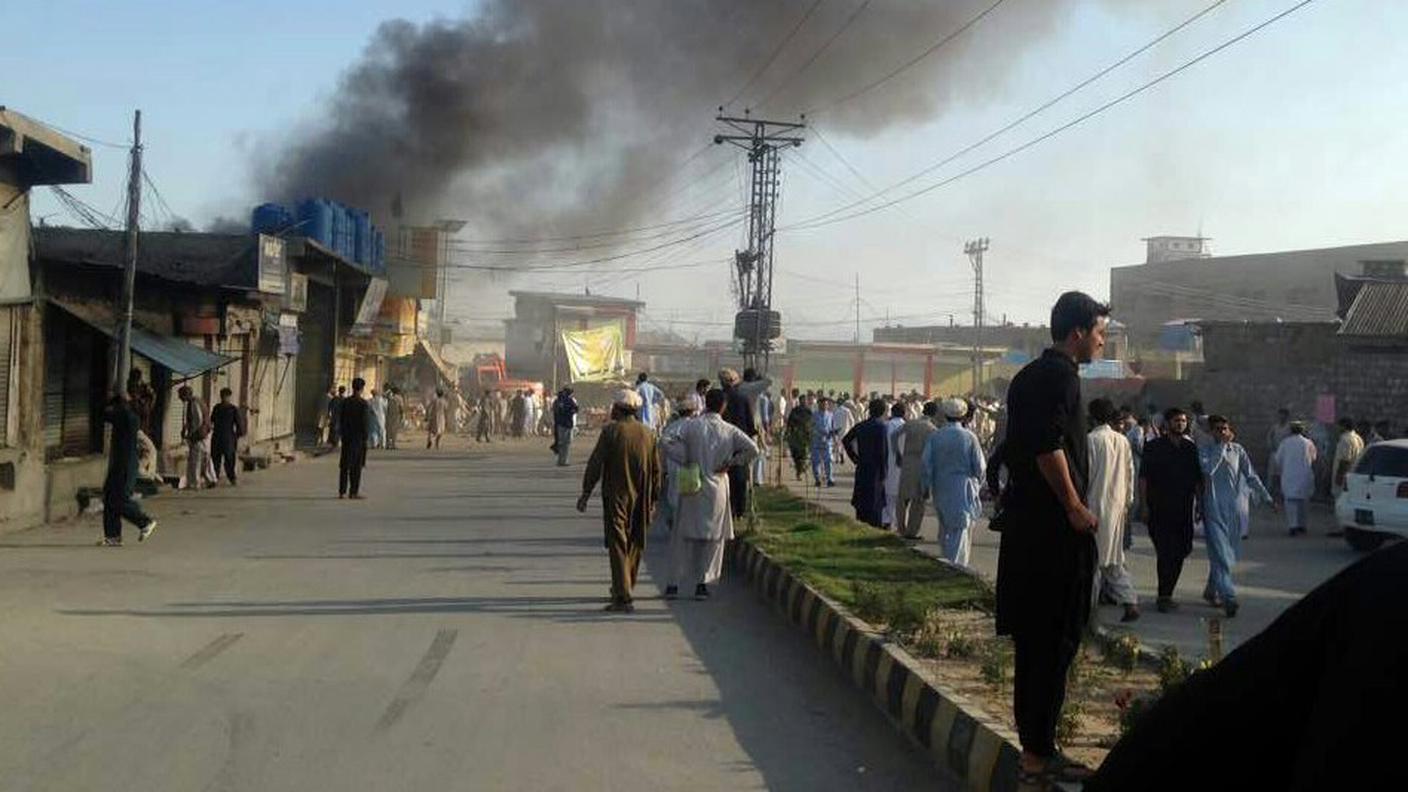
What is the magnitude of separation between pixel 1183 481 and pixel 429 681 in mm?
6105

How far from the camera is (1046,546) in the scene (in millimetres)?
4910

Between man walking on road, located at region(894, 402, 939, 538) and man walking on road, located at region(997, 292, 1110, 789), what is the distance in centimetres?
902

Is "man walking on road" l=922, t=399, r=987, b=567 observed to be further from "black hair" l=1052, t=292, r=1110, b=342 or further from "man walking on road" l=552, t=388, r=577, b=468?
"man walking on road" l=552, t=388, r=577, b=468

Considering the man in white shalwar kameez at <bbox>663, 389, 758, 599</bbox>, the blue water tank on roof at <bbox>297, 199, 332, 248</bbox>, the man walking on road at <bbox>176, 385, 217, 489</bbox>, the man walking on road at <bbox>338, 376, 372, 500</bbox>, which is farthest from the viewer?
the blue water tank on roof at <bbox>297, 199, 332, 248</bbox>

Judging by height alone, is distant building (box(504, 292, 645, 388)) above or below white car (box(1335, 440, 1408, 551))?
above

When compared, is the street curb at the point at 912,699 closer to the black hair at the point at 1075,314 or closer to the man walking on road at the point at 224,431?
the black hair at the point at 1075,314

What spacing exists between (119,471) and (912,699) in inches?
363

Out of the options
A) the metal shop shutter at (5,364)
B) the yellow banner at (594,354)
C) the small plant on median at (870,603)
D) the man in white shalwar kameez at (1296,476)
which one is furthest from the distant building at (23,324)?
the yellow banner at (594,354)

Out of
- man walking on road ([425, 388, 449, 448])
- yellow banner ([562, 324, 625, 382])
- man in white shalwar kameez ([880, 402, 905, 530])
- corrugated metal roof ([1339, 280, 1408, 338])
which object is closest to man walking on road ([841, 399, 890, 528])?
man in white shalwar kameez ([880, 402, 905, 530])

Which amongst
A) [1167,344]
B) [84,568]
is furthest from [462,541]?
[1167,344]

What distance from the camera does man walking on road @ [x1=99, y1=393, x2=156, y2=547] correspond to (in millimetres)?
13266

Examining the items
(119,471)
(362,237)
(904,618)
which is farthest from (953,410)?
(362,237)

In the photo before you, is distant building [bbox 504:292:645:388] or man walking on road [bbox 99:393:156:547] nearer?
man walking on road [bbox 99:393:156:547]

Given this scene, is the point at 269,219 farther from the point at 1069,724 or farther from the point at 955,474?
the point at 1069,724
